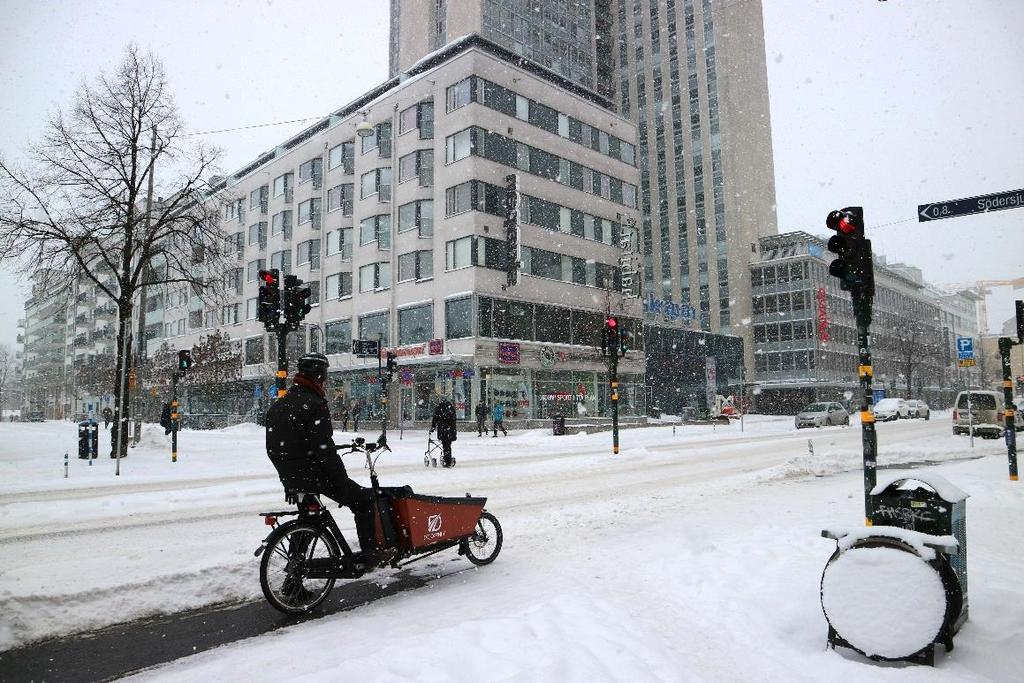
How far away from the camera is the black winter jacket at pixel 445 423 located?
17.0 meters

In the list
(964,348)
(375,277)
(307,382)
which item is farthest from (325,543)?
(375,277)

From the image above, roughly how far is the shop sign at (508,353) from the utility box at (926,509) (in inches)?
1271

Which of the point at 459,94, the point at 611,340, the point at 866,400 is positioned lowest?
the point at 866,400

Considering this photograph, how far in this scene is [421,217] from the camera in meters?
39.8

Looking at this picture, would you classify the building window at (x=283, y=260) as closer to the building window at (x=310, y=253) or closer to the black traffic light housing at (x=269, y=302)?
the building window at (x=310, y=253)

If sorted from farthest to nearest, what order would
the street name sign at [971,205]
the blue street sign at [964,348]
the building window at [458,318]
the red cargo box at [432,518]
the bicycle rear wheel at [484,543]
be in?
the building window at [458,318] < the blue street sign at [964,348] < the street name sign at [971,205] < the bicycle rear wheel at [484,543] < the red cargo box at [432,518]

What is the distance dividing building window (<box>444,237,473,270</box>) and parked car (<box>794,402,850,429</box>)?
20912mm

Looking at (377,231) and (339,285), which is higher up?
(377,231)

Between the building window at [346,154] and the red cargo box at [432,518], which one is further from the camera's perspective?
the building window at [346,154]

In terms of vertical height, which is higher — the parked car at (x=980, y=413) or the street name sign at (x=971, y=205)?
the street name sign at (x=971, y=205)

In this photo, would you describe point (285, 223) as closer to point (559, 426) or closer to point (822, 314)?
point (559, 426)

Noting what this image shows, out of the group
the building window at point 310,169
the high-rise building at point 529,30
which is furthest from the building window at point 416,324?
the high-rise building at point 529,30

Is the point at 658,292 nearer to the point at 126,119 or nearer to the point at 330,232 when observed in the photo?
the point at 330,232

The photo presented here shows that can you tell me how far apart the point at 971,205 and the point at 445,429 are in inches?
492
